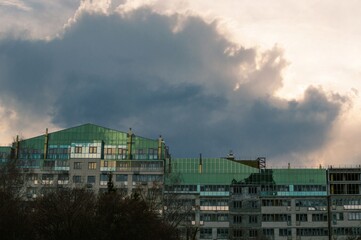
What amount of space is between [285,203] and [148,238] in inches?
2973

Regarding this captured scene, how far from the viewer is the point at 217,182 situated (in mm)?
146625

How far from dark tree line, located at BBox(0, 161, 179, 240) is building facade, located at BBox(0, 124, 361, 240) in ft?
206

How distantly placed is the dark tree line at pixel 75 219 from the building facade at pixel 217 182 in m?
62.9

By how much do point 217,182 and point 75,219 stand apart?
7643 centimetres

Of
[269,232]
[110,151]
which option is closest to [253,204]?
[269,232]

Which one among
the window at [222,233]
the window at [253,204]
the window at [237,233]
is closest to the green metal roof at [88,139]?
the window at [222,233]

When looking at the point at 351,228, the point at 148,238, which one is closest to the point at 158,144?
the point at 351,228

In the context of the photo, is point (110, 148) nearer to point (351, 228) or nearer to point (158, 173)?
point (158, 173)

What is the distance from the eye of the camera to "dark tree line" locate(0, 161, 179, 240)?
70000 mm

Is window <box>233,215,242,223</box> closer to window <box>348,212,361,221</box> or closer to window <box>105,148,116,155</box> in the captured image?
window <box>348,212,361,221</box>

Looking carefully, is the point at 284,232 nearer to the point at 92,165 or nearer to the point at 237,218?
the point at 237,218

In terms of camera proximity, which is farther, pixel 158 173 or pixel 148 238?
pixel 158 173

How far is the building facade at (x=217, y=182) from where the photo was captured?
144250 mm

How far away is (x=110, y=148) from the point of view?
148 metres
